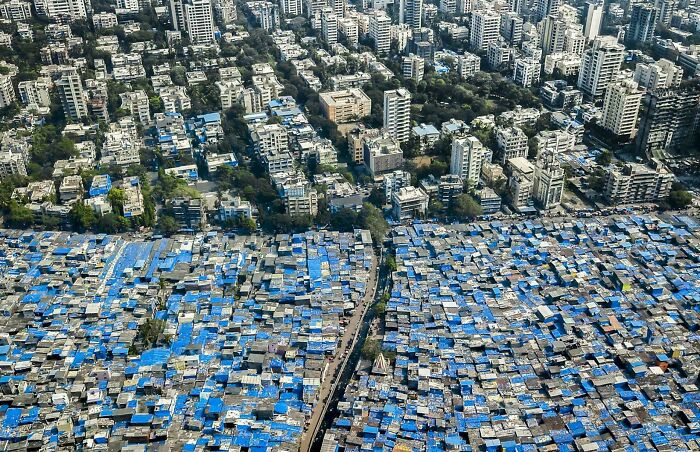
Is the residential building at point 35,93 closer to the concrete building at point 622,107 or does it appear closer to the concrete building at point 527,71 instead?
the concrete building at point 527,71

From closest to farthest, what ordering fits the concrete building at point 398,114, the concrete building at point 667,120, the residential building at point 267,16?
the concrete building at point 667,120 → the concrete building at point 398,114 → the residential building at point 267,16

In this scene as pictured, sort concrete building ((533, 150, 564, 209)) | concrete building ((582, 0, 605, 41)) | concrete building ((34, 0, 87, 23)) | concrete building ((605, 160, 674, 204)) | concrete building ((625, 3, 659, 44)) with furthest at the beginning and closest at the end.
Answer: concrete building ((582, 0, 605, 41)) < concrete building ((34, 0, 87, 23)) < concrete building ((625, 3, 659, 44)) < concrete building ((605, 160, 674, 204)) < concrete building ((533, 150, 564, 209))

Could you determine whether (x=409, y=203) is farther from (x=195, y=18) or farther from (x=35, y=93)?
(x=195, y=18)

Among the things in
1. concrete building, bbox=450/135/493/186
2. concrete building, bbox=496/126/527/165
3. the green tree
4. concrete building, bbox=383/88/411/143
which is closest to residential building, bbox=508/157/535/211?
concrete building, bbox=450/135/493/186

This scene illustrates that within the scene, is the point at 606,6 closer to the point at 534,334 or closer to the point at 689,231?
the point at 689,231

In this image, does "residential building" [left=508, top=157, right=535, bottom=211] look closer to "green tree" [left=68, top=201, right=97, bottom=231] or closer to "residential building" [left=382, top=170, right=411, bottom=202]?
"residential building" [left=382, top=170, right=411, bottom=202]

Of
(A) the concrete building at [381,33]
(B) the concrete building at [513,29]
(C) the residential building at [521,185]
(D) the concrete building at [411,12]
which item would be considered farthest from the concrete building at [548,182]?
(D) the concrete building at [411,12]
